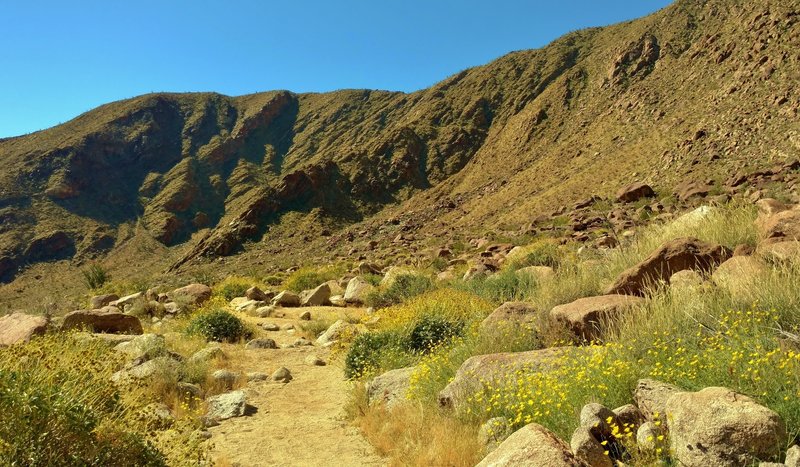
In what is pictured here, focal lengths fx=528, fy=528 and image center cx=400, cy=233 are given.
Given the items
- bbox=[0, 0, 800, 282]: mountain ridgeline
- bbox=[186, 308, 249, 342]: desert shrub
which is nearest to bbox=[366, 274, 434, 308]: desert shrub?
bbox=[186, 308, 249, 342]: desert shrub

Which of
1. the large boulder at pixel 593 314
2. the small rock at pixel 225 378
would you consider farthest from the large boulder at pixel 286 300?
the large boulder at pixel 593 314

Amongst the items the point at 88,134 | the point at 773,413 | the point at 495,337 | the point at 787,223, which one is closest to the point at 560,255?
the point at 787,223

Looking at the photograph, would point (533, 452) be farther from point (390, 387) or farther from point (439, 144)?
point (439, 144)

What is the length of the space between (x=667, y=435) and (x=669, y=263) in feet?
13.1

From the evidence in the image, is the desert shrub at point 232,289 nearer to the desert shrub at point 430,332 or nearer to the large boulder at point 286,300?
the large boulder at point 286,300

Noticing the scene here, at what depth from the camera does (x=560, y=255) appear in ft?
42.0

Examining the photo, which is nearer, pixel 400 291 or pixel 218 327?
pixel 218 327

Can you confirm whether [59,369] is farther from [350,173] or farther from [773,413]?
[350,173]

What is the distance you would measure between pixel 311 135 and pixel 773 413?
69.2 m

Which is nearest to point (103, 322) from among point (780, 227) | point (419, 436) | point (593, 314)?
point (419, 436)

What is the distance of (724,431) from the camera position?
281 cm

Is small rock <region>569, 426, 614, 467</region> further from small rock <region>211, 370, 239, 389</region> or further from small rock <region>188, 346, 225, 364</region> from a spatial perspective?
small rock <region>188, 346, 225, 364</region>

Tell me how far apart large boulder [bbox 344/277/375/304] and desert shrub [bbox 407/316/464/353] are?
6.47 m

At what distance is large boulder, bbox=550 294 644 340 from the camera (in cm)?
562
